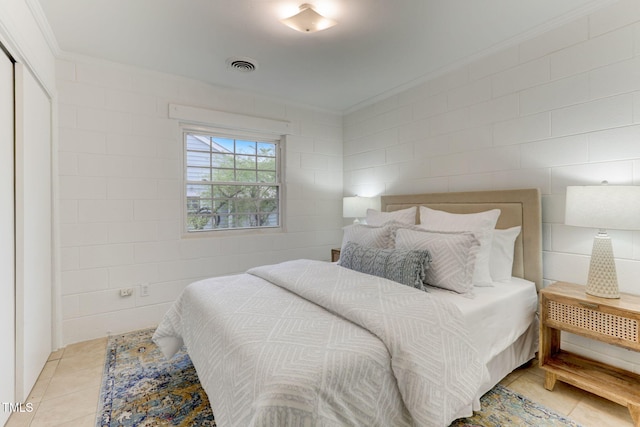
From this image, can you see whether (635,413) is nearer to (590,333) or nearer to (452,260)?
(590,333)

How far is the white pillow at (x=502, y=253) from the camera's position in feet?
Result: 7.27

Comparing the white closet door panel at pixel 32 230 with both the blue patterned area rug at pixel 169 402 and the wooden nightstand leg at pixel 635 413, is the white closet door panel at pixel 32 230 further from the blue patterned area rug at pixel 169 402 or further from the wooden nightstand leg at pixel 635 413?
the wooden nightstand leg at pixel 635 413

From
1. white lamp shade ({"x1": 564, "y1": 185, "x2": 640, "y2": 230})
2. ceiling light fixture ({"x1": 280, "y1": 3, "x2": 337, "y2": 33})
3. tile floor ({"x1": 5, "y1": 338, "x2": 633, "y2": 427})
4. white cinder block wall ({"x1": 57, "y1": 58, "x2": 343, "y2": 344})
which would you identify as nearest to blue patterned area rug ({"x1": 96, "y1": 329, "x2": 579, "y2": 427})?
tile floor ({"x1": 5, "y1": 338, "x2": 633, "y2": 427})

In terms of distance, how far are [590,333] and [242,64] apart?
3219mm

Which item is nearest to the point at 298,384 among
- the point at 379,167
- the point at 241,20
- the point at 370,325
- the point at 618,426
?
the point at 370,325

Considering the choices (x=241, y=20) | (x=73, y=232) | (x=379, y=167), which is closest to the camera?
(x=241, y=20)

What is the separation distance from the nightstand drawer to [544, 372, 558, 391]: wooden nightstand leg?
32cm

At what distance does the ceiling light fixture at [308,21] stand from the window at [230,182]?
169 cm

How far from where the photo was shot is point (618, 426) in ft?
5.26

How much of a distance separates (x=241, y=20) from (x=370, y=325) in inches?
84.2

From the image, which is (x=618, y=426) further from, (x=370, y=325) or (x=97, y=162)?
(x=97, y=162)

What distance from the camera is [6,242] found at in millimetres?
1684

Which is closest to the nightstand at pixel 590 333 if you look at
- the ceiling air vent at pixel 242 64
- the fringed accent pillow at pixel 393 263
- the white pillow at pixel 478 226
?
the white pillow at pixel 478 226

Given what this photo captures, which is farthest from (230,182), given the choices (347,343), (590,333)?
(590,333)
